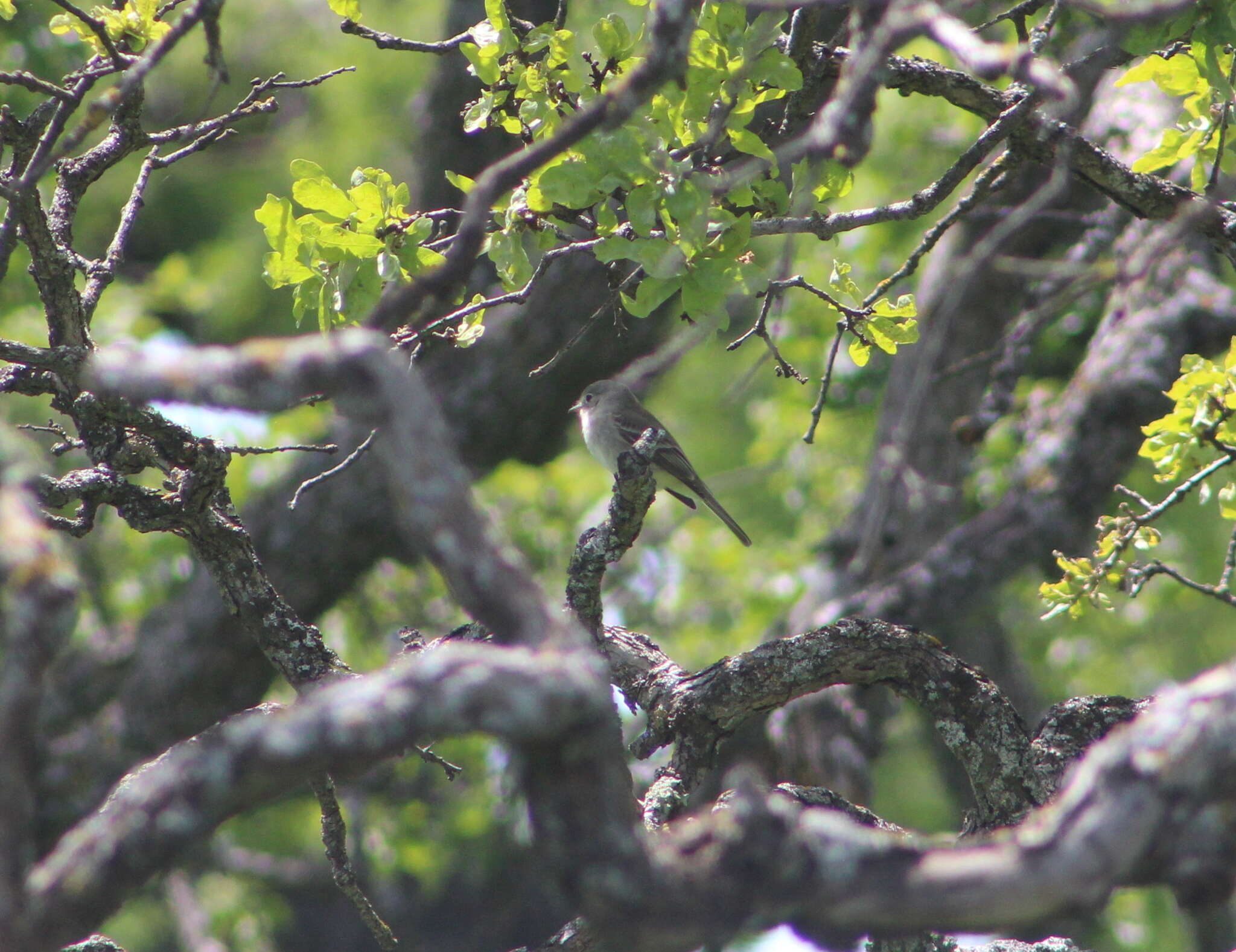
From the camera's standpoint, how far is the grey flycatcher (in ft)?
23.1

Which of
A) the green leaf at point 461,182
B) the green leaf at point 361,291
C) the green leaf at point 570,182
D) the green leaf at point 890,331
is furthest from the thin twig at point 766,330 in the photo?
the green leaf at point 361,291

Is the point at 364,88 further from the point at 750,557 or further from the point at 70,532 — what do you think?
the point at 70,532

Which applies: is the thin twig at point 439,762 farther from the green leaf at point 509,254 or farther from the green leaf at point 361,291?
the green leaf at point 509,254

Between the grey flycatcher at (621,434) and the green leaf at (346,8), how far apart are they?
147 inches

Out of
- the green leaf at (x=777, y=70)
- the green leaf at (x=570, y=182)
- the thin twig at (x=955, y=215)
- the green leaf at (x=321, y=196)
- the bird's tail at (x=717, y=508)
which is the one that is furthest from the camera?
the bird's tail at (x=717, y=508)

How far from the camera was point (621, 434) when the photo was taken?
7.31 metres

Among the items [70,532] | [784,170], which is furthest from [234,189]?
[70,532]

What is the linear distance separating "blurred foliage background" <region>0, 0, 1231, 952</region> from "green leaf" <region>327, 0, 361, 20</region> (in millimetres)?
3345

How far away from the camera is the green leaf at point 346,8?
11.1ft

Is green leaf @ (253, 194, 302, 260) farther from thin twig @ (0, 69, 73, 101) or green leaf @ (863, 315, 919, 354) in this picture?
green leaf @ (863, 315, 919, 354)

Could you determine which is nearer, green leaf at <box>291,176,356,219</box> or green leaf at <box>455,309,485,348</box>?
green leaf at <box>291,176,356,219</box>

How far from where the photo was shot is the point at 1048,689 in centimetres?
1076

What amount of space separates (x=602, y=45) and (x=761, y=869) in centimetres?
217

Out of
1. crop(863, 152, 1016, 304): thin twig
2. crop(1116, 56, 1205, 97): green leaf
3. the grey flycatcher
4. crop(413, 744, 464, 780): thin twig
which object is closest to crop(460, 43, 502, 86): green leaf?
crop(863, 152, 1016, 304): thin twig
